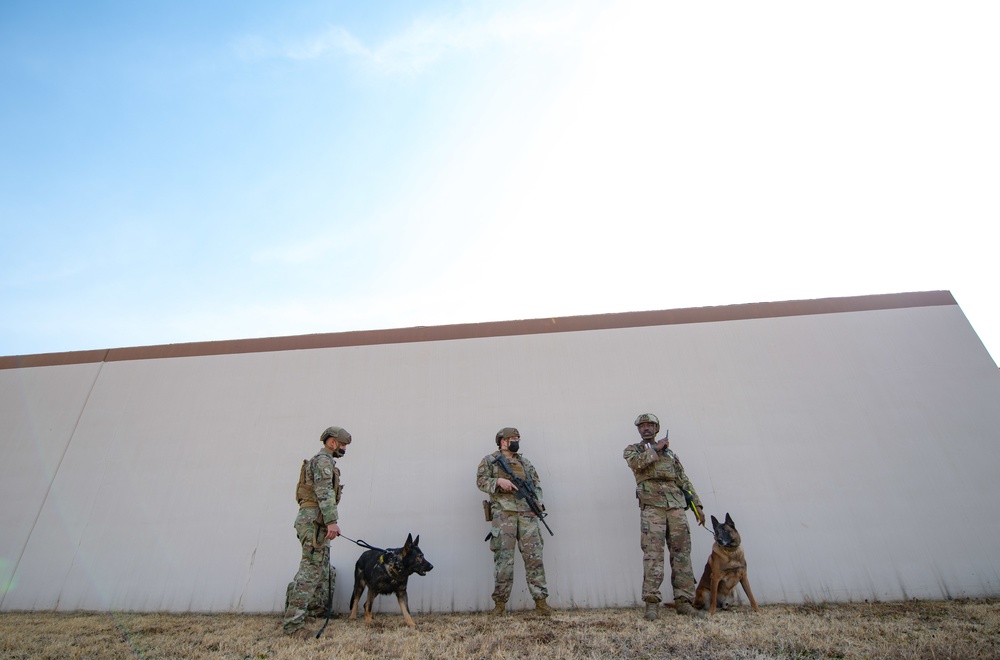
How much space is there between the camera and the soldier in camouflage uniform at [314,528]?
14.0 ft

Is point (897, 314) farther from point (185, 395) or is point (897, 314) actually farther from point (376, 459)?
point (185, 395)

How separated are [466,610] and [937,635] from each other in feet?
13.1

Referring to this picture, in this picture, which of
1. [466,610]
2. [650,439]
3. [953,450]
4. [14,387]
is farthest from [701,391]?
[14,387]

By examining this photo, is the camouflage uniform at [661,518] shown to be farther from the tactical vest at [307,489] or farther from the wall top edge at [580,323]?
the tactical vest at [307,489]

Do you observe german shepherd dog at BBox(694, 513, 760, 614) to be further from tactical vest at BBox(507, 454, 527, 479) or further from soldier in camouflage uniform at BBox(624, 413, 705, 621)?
tactical vest at BBox(507, 454, 527, 479)

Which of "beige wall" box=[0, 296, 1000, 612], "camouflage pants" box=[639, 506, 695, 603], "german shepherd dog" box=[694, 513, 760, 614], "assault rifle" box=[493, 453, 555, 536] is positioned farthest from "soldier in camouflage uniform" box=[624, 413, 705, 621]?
"assault rifle" box=[493, 453, 555, 536]

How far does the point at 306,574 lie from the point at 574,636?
2.34 metres

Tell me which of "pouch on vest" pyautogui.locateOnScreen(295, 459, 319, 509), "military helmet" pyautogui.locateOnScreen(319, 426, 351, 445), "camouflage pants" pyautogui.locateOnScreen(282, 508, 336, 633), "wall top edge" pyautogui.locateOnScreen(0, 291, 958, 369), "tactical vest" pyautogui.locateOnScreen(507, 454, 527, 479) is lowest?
"camouflage pants" pyautogui.locateOnScreen(282, 508, 336, 633)

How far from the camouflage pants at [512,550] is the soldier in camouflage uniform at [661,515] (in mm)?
1006

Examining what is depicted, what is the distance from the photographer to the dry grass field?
11.2 feet

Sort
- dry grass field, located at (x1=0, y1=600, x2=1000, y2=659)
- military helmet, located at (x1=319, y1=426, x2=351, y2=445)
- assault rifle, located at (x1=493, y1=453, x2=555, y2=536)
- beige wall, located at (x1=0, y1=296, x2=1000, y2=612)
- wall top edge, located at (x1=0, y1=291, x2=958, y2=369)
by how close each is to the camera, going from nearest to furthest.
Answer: dry grass field, located at (x1=0, y1=600, x2=1000, y2=659) → military helmet, located at (x1=319, y1=426, x2=351, y2=445) → assault rifle, located at (x1=493, y1=453, x2=555, y2=536) → beige wall, located at (x1=0, y1=296, x2=1000, y2=612) → wall top edge, located at (x1=0, y1=291, x2=958, y2=369)

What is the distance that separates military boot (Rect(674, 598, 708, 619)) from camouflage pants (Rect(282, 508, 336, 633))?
326 centimetres

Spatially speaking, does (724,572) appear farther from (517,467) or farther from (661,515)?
(517,467)

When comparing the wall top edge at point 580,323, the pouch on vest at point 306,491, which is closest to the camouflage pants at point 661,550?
the wall top edge at point 580,323
